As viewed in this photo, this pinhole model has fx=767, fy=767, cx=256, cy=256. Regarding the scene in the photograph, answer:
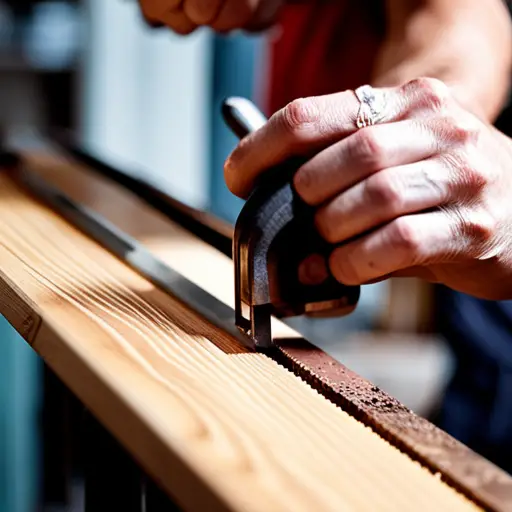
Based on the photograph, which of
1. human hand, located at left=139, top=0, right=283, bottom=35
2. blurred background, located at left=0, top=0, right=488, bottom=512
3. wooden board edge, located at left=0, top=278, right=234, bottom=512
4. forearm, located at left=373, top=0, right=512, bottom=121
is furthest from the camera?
blurred background, located at left=0, top=0, right=488, bottom=512

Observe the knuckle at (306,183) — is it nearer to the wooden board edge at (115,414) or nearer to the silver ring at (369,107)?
the silver ring at (369,107)

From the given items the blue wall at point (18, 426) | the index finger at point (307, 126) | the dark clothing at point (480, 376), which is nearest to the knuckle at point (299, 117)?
the index finger at point (307, 126)

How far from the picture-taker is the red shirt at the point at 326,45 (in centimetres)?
124

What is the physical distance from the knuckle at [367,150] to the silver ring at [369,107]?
0.09ft

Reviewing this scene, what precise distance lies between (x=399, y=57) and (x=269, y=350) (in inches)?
19.6

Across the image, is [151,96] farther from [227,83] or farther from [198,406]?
[198,406]

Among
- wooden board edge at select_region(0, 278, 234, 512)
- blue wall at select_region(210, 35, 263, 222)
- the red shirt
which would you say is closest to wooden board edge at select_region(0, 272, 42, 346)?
wooden board edge at select_region(0, 278, 234, 512)

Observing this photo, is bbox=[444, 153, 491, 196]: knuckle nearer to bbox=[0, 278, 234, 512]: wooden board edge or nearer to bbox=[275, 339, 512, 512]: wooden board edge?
bbox=[275, 339, 512, 512]: wooden board edge

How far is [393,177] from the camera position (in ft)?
1.75

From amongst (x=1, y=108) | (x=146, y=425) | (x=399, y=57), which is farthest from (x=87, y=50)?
(x=146, y=425)

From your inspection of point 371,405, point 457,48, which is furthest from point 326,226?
point 457,48

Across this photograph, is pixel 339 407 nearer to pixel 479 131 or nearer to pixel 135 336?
pixel 135 336

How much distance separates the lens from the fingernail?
0.58m

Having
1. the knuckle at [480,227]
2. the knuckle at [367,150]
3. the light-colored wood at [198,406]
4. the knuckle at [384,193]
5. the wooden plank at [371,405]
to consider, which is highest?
the knuckle at [367,150]
